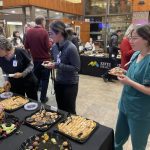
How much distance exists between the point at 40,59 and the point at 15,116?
5.49 ft

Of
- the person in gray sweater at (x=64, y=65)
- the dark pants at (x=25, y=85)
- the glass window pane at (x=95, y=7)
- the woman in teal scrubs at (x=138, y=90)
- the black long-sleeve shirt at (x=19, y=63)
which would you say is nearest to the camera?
the woman in teal scrubs at (x=138, y=90)

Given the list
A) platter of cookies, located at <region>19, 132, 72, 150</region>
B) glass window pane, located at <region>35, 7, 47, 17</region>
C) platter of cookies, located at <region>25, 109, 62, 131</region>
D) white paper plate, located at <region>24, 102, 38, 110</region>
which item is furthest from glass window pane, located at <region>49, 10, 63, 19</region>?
platter of cookies, located at <region>19, 132, 72, 150</region>

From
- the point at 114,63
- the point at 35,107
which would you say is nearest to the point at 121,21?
the point at 114,63

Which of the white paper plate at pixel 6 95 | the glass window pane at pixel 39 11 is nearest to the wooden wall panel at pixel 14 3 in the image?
the glass window pane at pixel 39 11

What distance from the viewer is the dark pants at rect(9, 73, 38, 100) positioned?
209cm

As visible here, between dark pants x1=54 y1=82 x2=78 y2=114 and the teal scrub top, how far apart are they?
70cm

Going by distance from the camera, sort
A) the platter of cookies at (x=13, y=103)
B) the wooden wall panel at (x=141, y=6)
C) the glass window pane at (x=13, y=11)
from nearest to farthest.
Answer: the platter of cookies at (x=13, y=103)
the glass window pane at (x=13, y=11)
the wooden wall panel at (x=141, y=6)

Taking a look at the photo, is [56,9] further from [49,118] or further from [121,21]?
[49,118]

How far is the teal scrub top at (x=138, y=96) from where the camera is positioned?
49.1 inches

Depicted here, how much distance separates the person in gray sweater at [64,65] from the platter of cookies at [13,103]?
439 mm

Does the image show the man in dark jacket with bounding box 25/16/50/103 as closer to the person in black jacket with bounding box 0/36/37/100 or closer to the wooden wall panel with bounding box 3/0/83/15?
the person in black jacket with bounding box 0/36/37/100

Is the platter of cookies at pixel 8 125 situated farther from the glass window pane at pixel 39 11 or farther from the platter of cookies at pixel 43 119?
the glass window pane at pixel 39 11

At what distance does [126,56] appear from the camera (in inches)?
112

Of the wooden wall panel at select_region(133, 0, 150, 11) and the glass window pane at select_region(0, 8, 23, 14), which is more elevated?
the wooden wall panel at select_region(133, 0, 150, 11)
